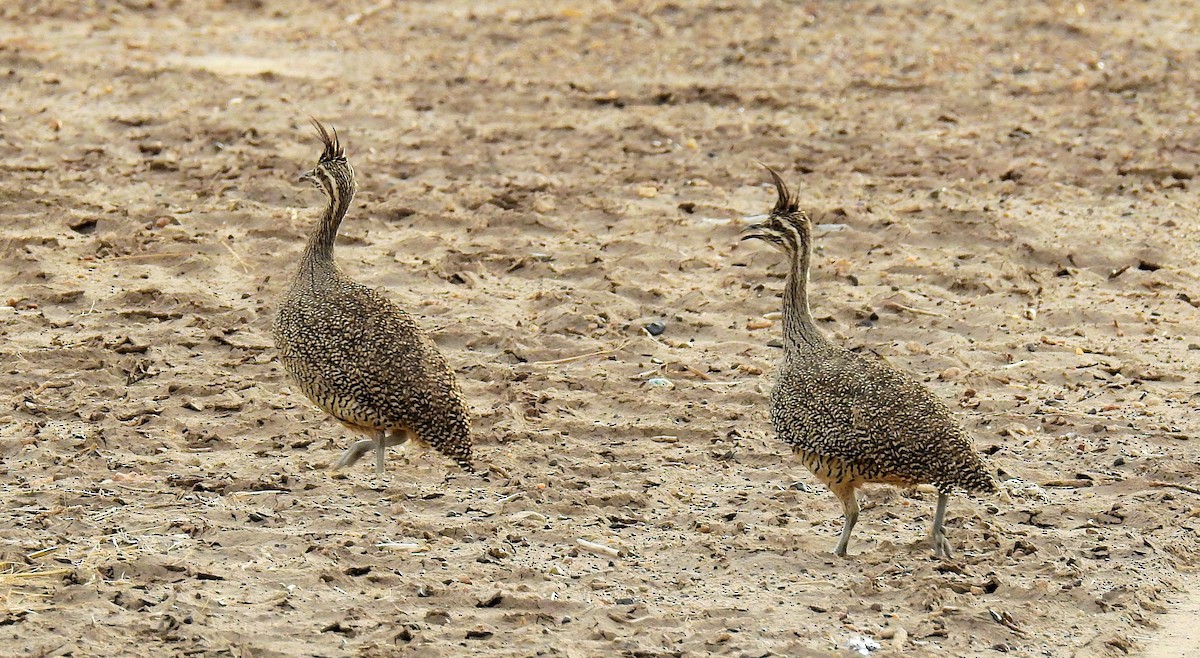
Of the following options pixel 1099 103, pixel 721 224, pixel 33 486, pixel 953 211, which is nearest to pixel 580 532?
pixel 33 486

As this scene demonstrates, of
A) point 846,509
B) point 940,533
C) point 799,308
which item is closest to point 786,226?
point 799,308

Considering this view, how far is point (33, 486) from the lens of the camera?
693cm

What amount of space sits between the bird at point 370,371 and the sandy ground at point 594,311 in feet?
0.80

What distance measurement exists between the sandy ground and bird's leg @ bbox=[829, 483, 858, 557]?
117 millimetres

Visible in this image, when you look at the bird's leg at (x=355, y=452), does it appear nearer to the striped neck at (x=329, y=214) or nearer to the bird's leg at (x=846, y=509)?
the striped neck at (x=329, y=214)

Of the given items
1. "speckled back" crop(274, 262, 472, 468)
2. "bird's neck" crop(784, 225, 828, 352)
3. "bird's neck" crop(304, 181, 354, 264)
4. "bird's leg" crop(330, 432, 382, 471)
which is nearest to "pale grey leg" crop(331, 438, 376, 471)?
"bird's leg" crop(330, 432, 382, 471)

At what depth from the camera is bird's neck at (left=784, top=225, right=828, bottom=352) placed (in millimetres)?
7309

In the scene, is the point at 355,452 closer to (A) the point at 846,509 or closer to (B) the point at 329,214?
(B) the point at 329,214

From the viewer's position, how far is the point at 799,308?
24.3ft

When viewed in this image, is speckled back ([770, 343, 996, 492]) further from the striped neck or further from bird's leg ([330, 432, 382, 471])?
the striped neck

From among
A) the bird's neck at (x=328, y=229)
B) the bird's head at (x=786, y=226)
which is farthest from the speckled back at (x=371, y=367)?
the bird's head at (x=786, y=226)

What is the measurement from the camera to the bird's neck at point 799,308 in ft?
24.0

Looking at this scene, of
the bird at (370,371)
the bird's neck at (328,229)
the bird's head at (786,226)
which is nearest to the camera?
the bird at (370,371)

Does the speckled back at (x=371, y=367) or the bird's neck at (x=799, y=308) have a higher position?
the bird's neck at (x=799, y=308)
